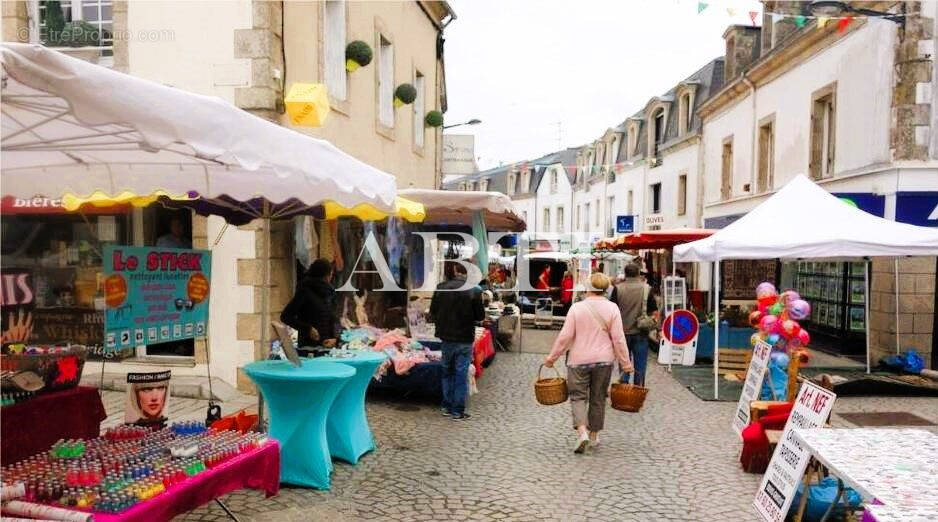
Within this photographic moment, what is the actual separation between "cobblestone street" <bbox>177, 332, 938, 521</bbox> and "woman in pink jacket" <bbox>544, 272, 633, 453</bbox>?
0.41 metres

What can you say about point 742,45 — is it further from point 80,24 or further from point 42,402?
point 42,402

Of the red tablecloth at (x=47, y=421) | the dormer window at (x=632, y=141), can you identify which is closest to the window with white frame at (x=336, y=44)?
the red tablecloth at (x=47, y=421)

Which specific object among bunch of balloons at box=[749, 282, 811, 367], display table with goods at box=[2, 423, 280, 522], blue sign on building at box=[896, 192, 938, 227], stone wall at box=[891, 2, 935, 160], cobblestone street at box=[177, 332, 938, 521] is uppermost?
stone wall at box=[891, 2, 935, 160]

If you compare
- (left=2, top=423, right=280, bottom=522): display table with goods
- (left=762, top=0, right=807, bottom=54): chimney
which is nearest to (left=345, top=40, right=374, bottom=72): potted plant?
(left=2, top=423, right=280, bottom=522): display table with goods

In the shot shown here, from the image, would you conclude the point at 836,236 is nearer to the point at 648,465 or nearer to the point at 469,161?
the point at 648,465

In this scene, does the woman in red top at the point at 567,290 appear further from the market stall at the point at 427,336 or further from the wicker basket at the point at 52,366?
the wicker basket at the point at 52,366

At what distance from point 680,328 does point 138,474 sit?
880cm

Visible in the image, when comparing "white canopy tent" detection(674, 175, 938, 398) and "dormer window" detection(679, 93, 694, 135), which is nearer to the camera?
"white canopy tent" detection(674, 175, 938, 398)

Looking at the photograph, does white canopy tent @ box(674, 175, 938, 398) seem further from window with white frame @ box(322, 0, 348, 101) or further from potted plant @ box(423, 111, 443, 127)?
potted plant @ box(423, 111, 443, 127)

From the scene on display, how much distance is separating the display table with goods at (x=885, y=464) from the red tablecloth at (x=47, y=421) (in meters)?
4.21

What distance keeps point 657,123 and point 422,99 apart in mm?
14027

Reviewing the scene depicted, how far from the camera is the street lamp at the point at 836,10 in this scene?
8.78m

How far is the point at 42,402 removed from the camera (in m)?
3.89

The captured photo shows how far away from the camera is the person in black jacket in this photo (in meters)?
6.07
